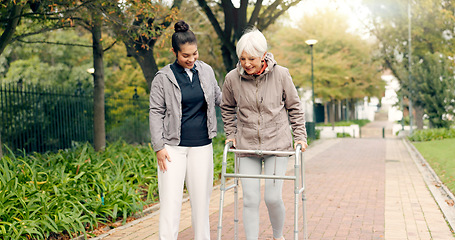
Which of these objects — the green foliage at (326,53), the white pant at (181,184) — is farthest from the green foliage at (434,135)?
the white pant at (181,184)

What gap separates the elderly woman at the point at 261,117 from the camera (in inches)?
148

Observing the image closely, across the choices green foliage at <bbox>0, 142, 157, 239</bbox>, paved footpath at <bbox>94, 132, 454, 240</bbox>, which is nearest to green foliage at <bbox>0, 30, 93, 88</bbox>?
paved footpath at <bbox>94, 132, 454, 240</bbox>

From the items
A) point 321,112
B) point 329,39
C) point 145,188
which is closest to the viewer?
point 145,188

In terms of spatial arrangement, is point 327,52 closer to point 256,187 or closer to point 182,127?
point 256,187

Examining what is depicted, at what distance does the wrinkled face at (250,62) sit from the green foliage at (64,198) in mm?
2669

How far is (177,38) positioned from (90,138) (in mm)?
11572

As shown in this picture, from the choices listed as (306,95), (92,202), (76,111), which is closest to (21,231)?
(92,202)

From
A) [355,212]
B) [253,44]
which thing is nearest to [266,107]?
[253,44]

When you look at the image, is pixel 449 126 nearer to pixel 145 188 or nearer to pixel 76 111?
pixel 76 111

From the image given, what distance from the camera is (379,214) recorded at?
21.6ft

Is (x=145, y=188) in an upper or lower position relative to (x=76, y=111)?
lower

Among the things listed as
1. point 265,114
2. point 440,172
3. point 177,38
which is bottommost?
point 440,172

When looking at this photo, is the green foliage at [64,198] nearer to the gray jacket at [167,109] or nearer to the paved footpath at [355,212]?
the paved footpath at [355,212]

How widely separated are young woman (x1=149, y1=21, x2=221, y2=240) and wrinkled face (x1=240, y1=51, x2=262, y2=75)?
36 centimetres
